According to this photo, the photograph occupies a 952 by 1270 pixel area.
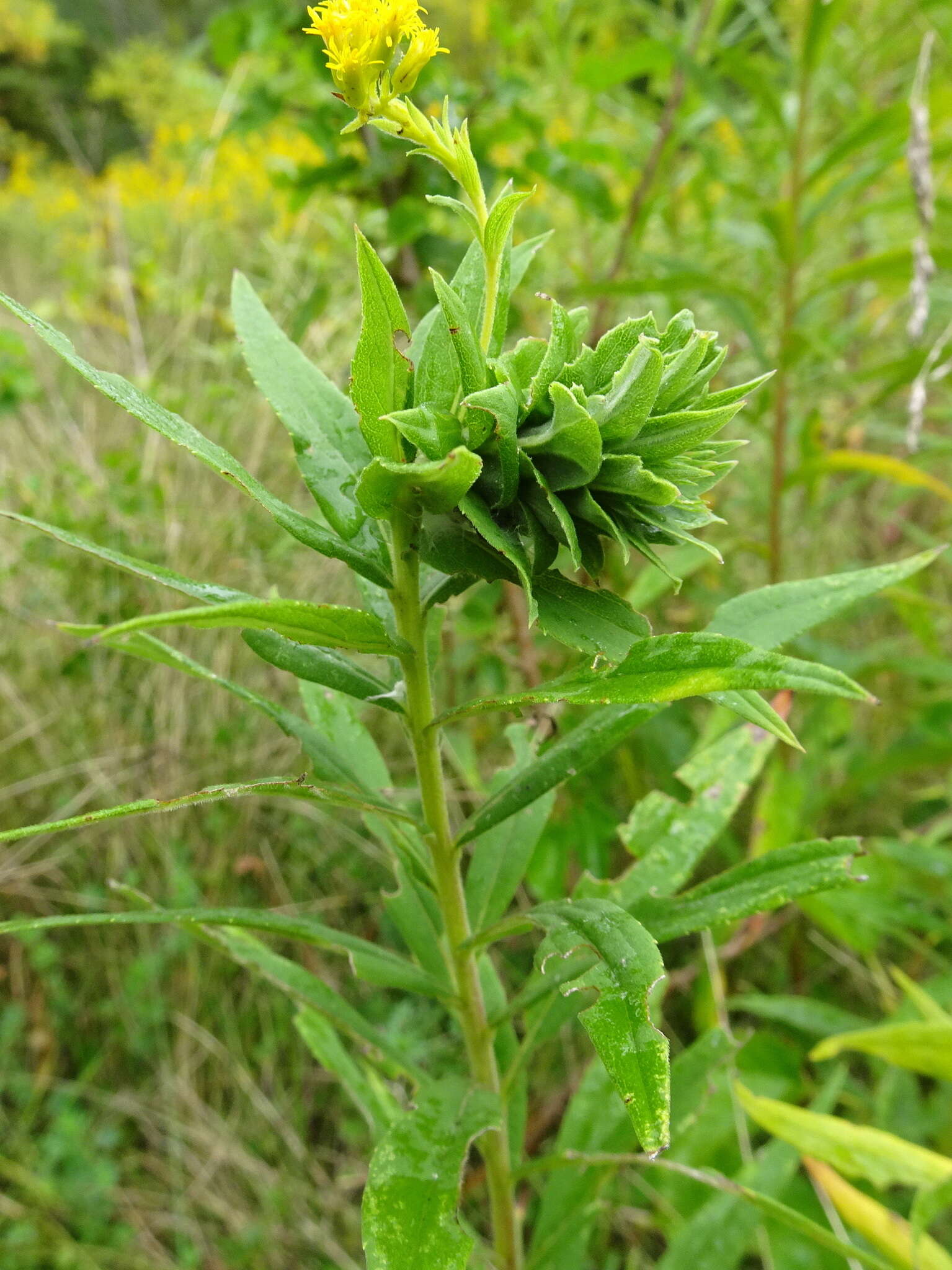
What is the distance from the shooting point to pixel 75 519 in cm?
208

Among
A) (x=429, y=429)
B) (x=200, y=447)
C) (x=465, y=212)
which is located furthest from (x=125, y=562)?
(x=465, y=212)

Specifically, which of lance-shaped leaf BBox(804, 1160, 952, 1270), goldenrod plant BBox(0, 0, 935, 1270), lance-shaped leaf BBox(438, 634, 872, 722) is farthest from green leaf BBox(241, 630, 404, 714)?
lance-shaped leaf BBox(804, 1160, 952, 1270)

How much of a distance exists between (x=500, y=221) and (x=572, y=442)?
0.15 metres

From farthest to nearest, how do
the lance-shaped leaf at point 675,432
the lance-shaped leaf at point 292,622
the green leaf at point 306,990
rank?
1. the green leaf at point 306,990
2. the lance-shaped leaf at point 675,432
3. the lance-shaped leaf at point 292,622

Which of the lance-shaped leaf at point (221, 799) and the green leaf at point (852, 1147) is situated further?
the green leaf at point (852, 1147)

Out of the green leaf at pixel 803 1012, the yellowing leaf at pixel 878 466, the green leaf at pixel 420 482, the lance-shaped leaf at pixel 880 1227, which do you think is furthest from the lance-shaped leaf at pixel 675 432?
the green leaf at pixel 803 1012

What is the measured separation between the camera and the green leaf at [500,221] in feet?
1.77

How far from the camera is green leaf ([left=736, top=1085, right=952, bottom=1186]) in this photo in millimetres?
959

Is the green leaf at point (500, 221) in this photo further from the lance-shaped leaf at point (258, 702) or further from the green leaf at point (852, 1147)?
the green leaf at point (852, 1147)

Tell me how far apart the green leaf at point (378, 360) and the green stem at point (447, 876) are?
5 centimetres

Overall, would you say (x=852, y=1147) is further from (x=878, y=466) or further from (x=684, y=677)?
(x=878, y=466)

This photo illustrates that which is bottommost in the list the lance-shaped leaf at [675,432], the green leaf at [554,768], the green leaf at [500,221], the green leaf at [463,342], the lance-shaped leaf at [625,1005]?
the lance-shaped leaf at [625,1005]

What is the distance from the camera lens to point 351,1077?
0.93 m

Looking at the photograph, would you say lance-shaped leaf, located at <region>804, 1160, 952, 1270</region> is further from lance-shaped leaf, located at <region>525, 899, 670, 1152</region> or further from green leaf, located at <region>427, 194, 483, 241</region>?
green leaf, located at <region>427, 194, 483, 241</region>
